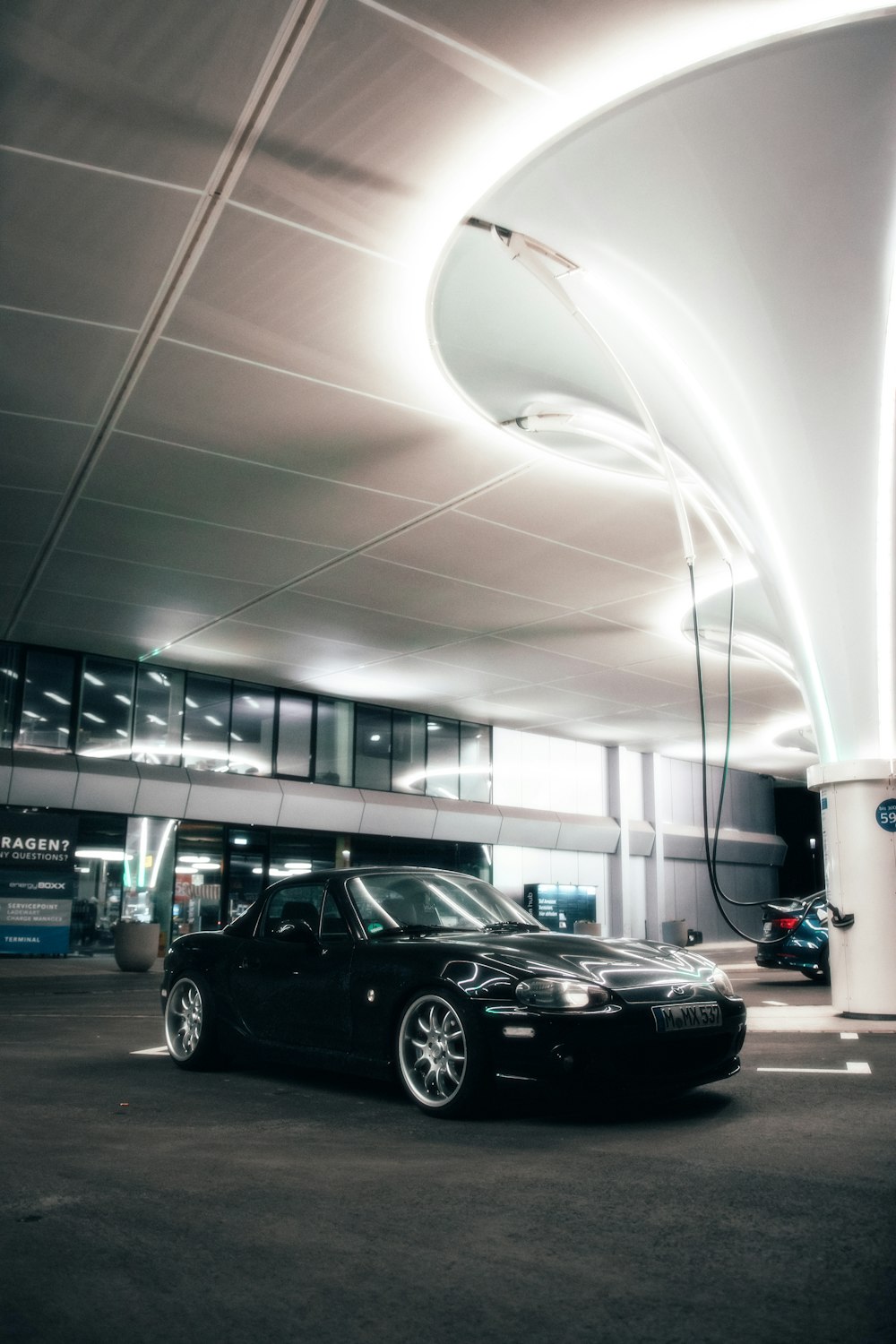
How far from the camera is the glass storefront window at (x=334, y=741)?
25516mm

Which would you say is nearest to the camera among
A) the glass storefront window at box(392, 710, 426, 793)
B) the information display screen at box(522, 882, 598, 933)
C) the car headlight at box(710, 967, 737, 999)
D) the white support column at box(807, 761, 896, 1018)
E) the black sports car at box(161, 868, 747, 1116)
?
the black sports car at box(161, 868, 747, 1116)

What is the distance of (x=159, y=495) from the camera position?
12.7 metres

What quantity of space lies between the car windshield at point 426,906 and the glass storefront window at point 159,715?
1628 cm

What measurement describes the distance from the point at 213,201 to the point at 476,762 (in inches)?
886

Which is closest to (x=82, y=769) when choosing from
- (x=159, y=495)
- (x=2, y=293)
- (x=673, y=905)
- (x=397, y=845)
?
(x=397, y=845)

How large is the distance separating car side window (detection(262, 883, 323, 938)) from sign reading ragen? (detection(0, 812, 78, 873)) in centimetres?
1442

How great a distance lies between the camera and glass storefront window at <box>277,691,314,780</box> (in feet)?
81.3

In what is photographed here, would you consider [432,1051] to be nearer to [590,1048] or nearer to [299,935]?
[590,1048]

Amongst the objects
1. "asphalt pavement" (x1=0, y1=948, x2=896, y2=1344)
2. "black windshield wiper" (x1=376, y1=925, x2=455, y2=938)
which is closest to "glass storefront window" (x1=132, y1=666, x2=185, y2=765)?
"asphalt pavement" (x1=0, y1=948, x2=896, y2=1344)

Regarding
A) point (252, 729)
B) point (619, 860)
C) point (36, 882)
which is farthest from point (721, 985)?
point (619, 860)

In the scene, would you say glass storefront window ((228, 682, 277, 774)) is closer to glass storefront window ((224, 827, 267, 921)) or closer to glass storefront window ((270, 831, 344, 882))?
glass storefront window ((224, 827, 267, 921))

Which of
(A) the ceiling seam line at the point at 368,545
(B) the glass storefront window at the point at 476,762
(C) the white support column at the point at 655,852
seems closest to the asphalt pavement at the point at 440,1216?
(A) the ceiling seam line at the point at 368,545

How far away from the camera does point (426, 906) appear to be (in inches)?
277

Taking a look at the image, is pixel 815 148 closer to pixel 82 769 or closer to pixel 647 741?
pixel 82 769
